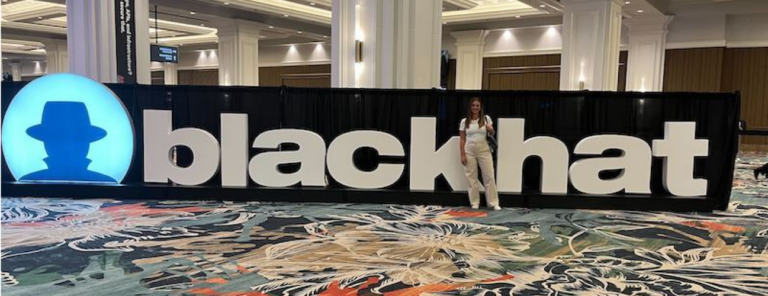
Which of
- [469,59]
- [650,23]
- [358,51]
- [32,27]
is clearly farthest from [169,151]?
[32,27]

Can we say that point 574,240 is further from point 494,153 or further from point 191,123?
point 191,123

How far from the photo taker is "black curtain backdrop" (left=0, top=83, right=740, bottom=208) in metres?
6.40

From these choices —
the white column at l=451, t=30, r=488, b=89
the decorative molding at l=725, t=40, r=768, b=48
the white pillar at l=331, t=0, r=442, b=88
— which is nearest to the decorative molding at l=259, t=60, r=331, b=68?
the white column at l=451, t=30, r=488, b=89

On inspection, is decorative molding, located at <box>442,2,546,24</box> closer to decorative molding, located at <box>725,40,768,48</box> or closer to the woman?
decorative molding, located at <box>725,40,768,48</box>

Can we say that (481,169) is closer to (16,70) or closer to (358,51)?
(358,51)

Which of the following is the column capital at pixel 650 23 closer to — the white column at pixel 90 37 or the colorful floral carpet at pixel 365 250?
the colorful floral carpet at pixel 365 250

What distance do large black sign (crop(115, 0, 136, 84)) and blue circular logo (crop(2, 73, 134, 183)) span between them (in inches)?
51.7

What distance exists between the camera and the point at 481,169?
6301mm

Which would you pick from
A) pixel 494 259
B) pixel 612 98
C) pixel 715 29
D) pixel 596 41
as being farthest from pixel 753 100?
pixel 494 259

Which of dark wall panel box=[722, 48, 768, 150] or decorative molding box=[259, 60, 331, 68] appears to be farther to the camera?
decorative molding box=[259, 60, 331, 68]

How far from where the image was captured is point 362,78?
904cm

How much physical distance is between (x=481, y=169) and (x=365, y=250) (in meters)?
2.41

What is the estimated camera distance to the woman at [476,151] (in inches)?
241

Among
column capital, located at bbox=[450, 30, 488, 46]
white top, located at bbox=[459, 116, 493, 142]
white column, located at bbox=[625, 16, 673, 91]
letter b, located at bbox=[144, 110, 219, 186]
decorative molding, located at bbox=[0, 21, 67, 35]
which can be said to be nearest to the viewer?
white top, located at bbox=[459, 116, 493, 142]
